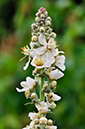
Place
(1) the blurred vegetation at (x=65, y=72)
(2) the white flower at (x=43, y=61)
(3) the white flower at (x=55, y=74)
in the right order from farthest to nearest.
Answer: (1) the blurred vegetation at (x=65, y=72), (3) the white flower at (x=55, y=74), (2) the white flower at (x=43, y=61)

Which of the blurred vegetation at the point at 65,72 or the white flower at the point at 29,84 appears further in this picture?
the blurred vegetation at the point at 65,72

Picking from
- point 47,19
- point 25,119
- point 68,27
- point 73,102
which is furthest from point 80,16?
point 47,19

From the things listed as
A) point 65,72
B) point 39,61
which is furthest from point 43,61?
point 65,72

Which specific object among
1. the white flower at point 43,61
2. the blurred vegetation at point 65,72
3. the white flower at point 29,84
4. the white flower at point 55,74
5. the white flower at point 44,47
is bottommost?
the white flower at point 29,84

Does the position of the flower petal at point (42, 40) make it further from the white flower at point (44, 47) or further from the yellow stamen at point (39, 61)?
the yellow stamen at point (39, 61)

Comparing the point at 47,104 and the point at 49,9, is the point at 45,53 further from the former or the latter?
the point at 49,9

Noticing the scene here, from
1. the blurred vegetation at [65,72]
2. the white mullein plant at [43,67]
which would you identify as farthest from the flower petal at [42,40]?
the blurred vegetation at [65,72]
